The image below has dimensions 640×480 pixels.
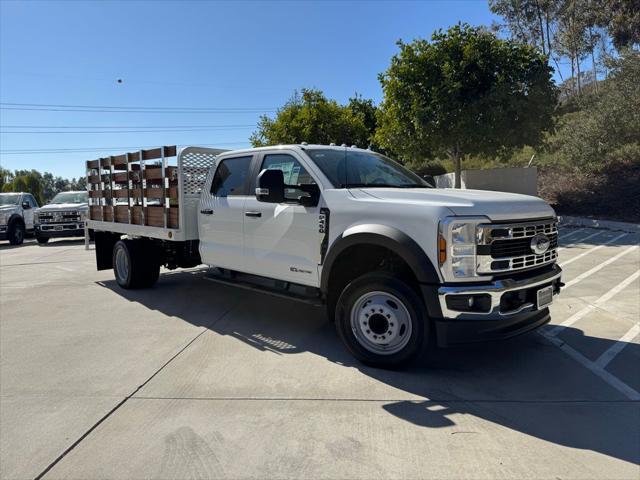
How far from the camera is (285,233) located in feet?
16.6

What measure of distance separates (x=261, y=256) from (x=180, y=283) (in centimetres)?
367

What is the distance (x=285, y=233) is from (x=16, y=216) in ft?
57.1

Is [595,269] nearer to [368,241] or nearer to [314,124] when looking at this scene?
[368,241]

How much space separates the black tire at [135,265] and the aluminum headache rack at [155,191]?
256 millimetres

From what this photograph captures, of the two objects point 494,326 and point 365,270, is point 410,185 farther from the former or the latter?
point 494,326

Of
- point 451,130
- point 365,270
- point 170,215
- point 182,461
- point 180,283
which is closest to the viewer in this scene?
point 182,461

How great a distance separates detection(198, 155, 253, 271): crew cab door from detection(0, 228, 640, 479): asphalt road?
2.77ft

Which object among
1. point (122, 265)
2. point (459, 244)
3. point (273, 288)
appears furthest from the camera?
point (122, 265)

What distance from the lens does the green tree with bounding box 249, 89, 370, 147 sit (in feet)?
73.1

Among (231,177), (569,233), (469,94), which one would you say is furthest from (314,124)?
(231,177)

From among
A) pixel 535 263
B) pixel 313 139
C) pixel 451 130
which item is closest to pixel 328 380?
pixel 535 263

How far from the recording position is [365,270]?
475 cm

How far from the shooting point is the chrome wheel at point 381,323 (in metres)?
4.14

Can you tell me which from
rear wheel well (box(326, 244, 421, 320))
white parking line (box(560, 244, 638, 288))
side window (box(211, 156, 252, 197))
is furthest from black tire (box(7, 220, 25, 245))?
white parking line (box(560, 244, 638, 288))
